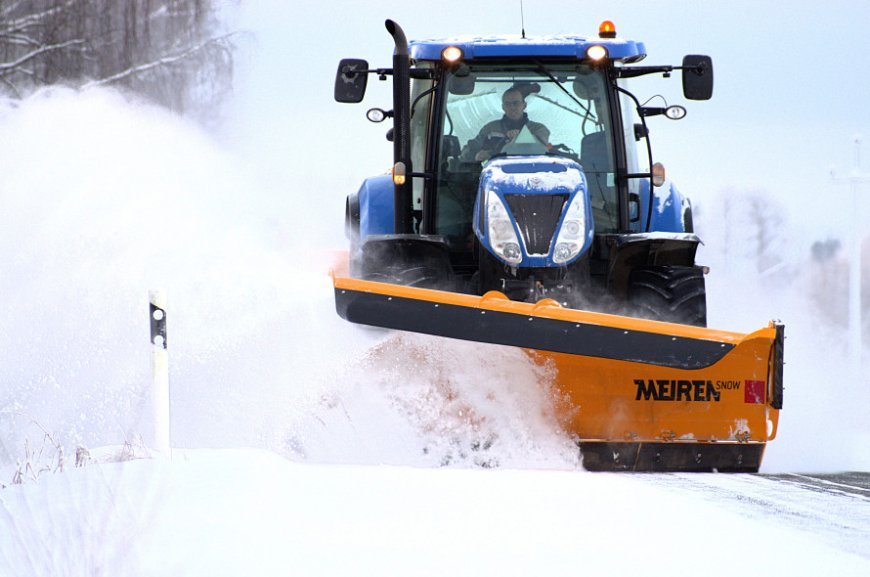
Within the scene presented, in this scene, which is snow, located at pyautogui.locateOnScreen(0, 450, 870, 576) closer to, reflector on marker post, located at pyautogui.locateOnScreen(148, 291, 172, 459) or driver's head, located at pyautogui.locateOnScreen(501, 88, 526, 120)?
reflector on marker post, located at pyautogui.locateOnScreen(148, 291, 172, 459)

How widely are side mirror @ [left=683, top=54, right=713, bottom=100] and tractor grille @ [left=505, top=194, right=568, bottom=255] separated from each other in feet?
3.52

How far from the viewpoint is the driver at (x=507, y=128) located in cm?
654

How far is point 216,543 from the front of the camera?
3.56m

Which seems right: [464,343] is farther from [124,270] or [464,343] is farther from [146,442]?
[124,270]

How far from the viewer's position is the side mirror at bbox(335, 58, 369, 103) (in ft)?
20.6

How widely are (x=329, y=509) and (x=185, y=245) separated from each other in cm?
355

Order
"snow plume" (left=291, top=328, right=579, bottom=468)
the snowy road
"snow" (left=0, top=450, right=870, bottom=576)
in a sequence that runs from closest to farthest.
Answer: "snow" (left=0, top=450, right=870, bottom=576), the snowy road, "snow plume" (left=291, top=328, right=579, bottom=468)

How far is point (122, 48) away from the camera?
66.8ft

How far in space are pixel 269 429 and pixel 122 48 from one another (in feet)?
52.9

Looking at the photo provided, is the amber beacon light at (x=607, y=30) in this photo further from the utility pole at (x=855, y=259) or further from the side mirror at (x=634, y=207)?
the utility pole at (x=855, y=259)

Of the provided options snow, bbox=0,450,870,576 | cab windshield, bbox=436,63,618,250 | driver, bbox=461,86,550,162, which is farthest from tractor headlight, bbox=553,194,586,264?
snow, bbox=0,450,870,576

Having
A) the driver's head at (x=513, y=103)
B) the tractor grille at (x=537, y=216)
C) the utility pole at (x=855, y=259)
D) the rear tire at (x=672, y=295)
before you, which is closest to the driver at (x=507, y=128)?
the driver's head at (x=513, y=103)

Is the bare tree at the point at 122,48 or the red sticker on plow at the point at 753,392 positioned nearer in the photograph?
the red sticker on plow at the point at 753,392

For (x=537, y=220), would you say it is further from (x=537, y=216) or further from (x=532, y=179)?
(x=532, y=179)
